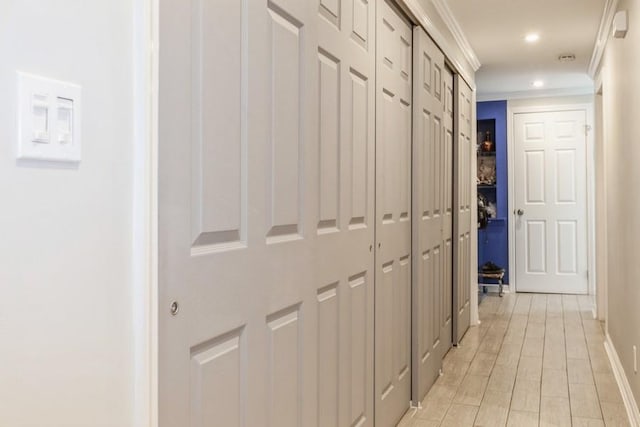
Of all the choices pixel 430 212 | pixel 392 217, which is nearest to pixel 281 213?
pixel 392 217

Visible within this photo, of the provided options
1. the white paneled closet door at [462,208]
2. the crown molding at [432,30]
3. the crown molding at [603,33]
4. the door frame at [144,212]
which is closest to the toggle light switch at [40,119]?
the door frame at [144,212]

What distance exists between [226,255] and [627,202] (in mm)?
2658

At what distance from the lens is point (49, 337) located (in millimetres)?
837

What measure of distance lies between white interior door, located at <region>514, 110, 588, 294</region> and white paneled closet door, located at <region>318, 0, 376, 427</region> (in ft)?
16.9

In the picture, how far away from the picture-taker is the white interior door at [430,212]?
10.3 feet

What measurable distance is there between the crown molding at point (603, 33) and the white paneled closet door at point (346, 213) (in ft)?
7.05

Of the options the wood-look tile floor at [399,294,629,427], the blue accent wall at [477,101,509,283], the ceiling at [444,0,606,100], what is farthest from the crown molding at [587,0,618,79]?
the wood-look tile floor at [399,294,629,427]

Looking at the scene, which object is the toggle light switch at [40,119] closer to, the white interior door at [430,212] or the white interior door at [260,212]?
the white interior door at [260,212]

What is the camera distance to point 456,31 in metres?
4.19

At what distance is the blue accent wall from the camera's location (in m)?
7.09

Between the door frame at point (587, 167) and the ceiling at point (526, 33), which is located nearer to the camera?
the ceiling at point (526, 33)

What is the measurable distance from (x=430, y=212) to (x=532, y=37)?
208cm

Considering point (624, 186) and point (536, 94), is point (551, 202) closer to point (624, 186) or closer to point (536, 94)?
point (536, 94)

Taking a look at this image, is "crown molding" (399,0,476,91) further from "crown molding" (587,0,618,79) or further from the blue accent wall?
the blue accent wall
